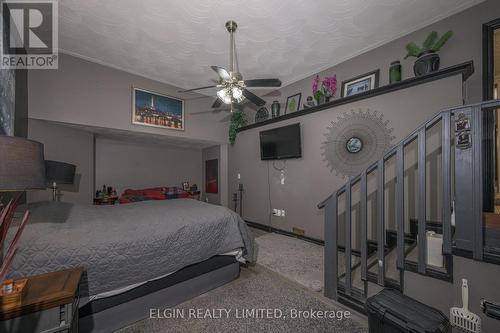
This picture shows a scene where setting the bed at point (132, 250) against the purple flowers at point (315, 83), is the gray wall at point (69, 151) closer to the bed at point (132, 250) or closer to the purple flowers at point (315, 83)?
the bed at point (132, 250)

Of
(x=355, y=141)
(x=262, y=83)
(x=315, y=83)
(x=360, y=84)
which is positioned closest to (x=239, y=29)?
(x=262, y=83)

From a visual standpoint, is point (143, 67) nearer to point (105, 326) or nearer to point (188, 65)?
point (188, 65)

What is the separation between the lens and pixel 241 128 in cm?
489

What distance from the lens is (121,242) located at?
4.95 feet

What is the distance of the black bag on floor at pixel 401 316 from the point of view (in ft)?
3.83

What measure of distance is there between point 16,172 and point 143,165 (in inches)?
187

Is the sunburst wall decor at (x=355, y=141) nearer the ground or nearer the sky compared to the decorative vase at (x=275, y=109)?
nearer the ground

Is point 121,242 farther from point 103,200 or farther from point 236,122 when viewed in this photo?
point 236,122

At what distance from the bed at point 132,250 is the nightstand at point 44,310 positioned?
235mm

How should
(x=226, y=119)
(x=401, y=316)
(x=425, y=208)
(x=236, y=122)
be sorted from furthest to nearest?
(x=226, y=119) < (x=236, y=122) < (x=425, y=208) < (x=401, y=316)

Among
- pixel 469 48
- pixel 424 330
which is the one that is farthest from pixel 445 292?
pixel 469 48

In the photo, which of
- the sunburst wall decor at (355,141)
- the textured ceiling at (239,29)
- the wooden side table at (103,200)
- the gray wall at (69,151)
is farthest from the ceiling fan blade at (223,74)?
the wooden side table at (103,200)

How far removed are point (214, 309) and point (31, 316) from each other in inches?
48.8

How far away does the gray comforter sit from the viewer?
4.29ft
